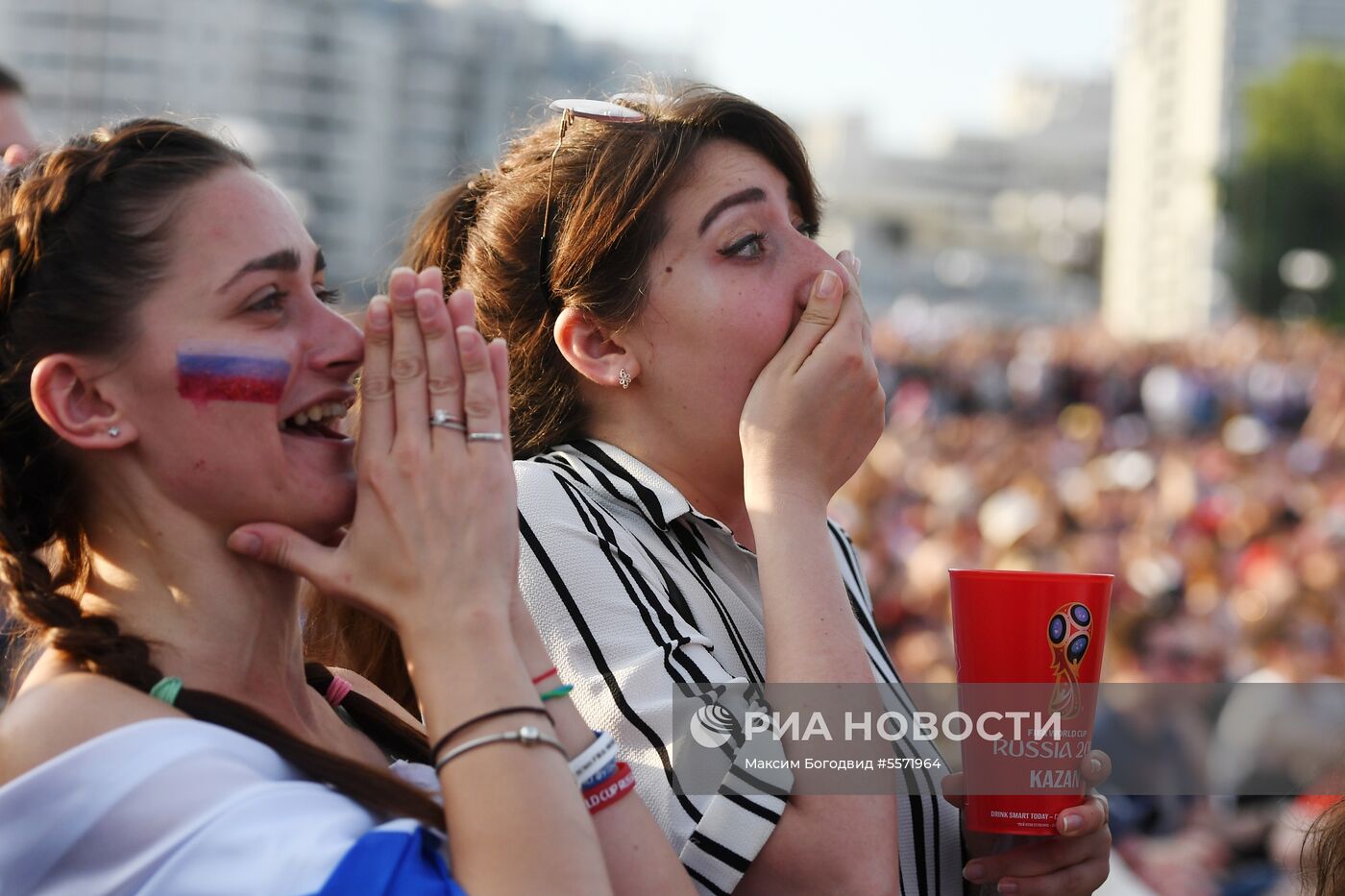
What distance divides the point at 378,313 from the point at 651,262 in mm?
623

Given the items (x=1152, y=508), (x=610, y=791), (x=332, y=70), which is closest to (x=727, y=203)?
(x=610, y=791)

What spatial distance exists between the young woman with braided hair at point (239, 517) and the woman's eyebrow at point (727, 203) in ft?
1.89

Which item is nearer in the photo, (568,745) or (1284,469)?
(568,745)

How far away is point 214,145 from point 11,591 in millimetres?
605

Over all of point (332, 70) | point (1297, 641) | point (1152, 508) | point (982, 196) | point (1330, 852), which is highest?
point (1330, 852)

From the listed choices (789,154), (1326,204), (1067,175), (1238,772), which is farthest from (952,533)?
(1067,175)

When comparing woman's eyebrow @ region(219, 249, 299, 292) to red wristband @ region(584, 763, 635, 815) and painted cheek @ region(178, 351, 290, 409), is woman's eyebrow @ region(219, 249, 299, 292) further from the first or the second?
red wristband @ region(584, 763, 635, 815)

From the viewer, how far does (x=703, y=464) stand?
2316mm

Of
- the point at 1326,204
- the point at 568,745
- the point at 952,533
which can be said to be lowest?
the point at 1326,204

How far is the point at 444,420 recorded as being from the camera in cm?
175

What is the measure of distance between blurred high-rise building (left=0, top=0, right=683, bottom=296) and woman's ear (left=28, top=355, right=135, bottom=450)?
80.5 metres

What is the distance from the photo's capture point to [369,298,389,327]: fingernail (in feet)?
5.79

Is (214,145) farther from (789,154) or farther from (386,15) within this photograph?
(386,15)

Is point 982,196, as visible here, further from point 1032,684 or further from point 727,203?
point 1032,684
